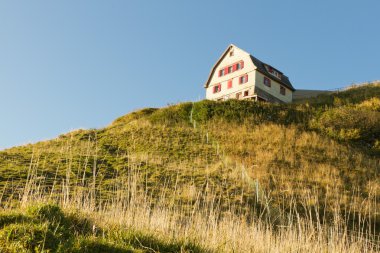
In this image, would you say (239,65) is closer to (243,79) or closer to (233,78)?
(233,78)

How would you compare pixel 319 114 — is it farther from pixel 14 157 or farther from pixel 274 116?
pixel 14 157

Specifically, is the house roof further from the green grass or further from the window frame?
the green grass

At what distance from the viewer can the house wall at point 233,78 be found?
42.1 meters

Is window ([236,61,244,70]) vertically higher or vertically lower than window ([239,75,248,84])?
higher

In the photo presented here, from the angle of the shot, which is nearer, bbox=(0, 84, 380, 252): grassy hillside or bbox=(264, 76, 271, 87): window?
bbox=(0, 84, 380, 252): grassy hillside

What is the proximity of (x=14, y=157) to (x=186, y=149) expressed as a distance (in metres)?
10.6

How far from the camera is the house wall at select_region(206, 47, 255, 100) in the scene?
42094mm

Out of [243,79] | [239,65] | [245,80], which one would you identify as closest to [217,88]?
[239,65]

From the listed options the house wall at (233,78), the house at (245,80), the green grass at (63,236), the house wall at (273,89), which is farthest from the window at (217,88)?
the green grass at (63,236)

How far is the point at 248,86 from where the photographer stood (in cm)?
4203

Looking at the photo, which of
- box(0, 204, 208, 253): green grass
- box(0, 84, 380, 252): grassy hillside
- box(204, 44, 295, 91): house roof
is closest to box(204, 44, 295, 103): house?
box(204, 44, 295, 91): house roof

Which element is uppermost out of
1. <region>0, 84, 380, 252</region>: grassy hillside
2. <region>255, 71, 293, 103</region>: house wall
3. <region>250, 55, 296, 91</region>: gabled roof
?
<region>250, 55, 296, 91</region>: gabled roof

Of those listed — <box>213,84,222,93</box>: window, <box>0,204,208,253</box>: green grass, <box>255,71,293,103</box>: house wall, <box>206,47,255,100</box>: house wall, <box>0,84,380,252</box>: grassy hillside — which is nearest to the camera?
<box>0,204,208,253</box>: green grass

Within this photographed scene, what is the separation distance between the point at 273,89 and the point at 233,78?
499cm
